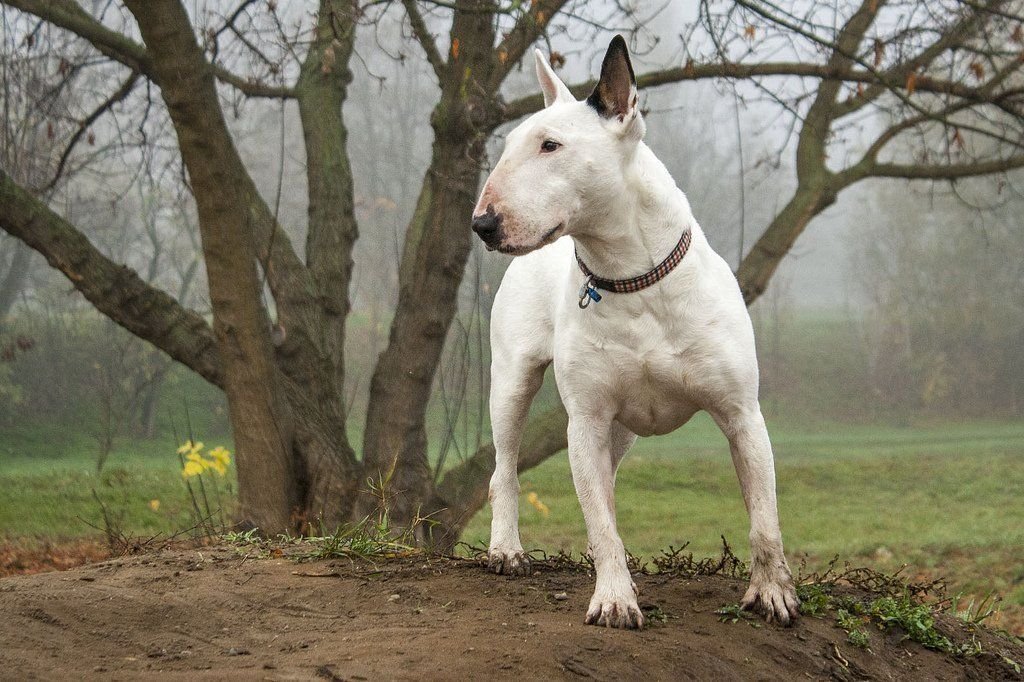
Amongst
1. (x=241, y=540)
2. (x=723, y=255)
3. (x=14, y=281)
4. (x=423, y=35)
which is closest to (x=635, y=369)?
(x=241, y=540)

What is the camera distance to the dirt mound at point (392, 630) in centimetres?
345

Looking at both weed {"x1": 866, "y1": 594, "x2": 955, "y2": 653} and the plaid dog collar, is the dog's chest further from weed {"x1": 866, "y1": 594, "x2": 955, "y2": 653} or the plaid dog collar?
weed {"x1": 866, "y1": 594, "x2": 955, "y2": 653}

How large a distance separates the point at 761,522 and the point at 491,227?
158 centimetres

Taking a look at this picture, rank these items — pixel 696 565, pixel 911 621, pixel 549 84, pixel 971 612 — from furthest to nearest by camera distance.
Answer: pixel 971 612 → pixel 696 565 → pixel 911 621 → pixel 549 84

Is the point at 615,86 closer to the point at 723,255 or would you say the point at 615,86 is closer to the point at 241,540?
the point at 241,540

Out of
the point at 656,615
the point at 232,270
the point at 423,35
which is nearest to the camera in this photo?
the point at 656,615

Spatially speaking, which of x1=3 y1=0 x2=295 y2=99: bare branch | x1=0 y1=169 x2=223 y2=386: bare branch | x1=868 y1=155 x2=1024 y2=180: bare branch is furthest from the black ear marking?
x1=868 y1=155 x2=1024 y2=180: bare branch

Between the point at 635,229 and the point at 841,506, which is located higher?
the point at 635,229

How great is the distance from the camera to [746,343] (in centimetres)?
423

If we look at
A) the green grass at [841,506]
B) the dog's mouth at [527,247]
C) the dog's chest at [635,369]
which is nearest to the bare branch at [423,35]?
the dog's chest at [635,369]

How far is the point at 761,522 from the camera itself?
14.0 feet

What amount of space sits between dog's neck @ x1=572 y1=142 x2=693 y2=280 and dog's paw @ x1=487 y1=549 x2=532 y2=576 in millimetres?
1422

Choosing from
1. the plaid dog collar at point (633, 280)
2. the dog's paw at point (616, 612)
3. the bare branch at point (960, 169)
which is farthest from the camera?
the bare branch at point (960, 169)

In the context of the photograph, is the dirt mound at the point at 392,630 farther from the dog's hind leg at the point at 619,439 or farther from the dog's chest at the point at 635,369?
the dog's chest at the point at 635,369
